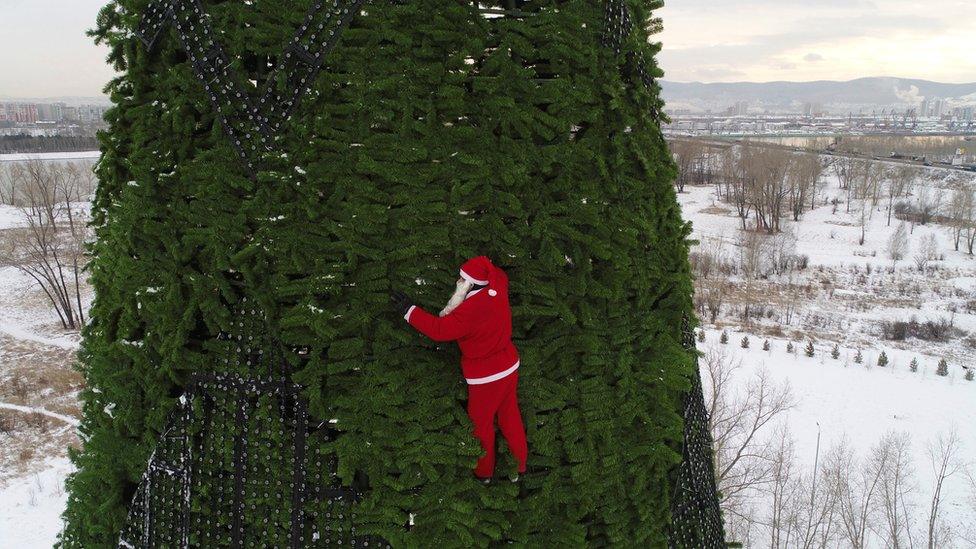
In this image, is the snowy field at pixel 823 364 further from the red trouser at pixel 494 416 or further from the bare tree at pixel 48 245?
the red trouser at pixel 494 416

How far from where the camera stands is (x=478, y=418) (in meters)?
2.90

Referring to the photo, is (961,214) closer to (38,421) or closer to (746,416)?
(746,416)

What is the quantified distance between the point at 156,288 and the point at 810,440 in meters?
18.7

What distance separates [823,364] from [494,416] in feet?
73.1

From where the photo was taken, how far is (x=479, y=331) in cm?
277

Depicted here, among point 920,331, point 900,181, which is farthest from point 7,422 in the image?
point 900,181

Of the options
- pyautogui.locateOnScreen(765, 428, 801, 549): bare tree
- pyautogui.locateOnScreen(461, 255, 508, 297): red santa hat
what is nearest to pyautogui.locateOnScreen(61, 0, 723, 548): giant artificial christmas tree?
pyautogui.locateOnScreen(461, 255, 508, 297): red santa hat

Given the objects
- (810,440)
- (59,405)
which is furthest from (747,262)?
(59,405)

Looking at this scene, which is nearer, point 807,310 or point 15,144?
point 807,310

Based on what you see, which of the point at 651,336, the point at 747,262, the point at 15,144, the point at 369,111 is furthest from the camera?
the point at 15,144

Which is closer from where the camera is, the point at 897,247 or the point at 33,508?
the point at 33,508

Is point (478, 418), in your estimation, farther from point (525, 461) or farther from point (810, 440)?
point (810, 440)

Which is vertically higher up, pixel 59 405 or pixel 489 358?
pixel 489 358

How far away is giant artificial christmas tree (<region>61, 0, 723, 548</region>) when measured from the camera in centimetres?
280
